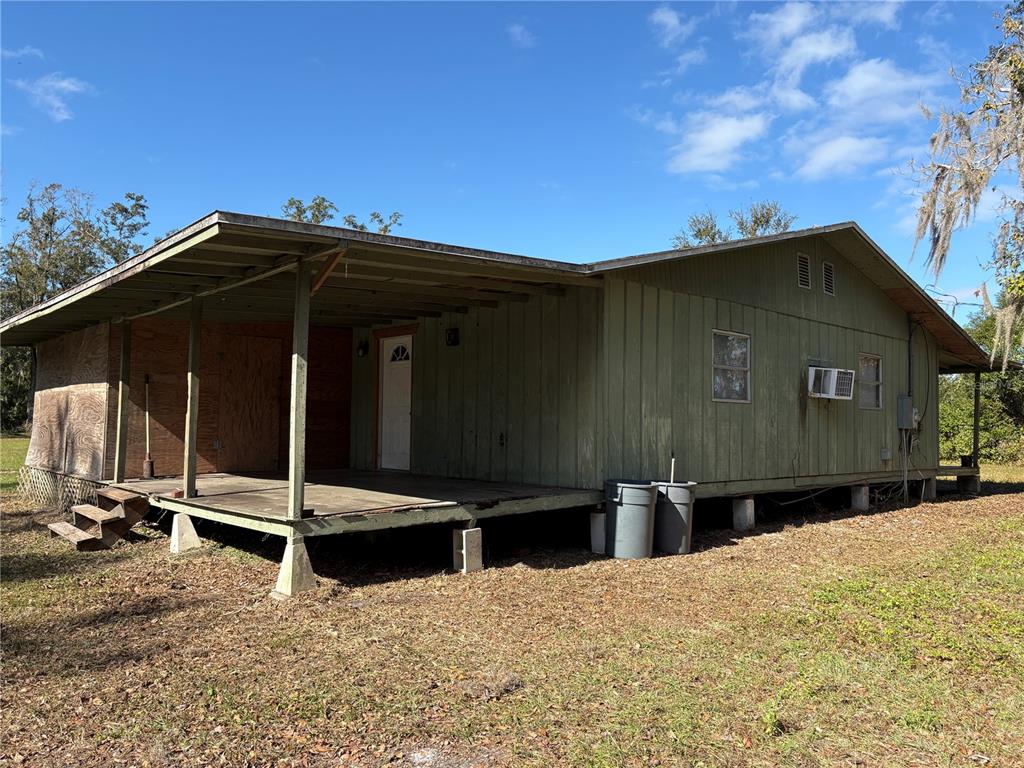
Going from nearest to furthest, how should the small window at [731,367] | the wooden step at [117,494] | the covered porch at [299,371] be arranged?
1. the covered porch at [299,371]
2. the wooden step at [117,494]
3. the small window at [731,367]

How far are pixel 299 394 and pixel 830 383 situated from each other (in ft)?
26.2

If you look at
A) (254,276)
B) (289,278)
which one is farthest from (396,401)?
(254,276)

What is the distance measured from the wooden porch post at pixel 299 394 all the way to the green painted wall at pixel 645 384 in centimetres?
322

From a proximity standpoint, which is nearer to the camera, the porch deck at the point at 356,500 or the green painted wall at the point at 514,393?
the porch deck at the point at 356,500

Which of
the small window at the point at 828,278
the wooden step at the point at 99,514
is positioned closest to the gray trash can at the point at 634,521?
the wooden step at the point at 99,514

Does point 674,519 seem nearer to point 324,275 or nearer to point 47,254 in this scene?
point 324,275

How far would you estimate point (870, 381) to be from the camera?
1213 centimetres

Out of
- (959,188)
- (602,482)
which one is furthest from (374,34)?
(959,188)

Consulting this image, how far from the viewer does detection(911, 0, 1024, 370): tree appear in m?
12.5

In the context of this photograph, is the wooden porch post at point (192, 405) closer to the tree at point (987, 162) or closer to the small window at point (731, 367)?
the small window at point (731, 367)

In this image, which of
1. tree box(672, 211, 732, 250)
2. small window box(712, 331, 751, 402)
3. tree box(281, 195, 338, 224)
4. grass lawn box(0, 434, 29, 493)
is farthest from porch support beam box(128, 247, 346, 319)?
tree box(672, 211, 732, 250)

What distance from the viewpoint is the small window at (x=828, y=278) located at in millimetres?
11047

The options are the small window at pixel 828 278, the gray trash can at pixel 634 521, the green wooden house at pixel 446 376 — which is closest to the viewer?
the green wooden house at pixel 446 376

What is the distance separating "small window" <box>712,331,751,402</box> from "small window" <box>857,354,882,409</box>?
10.9 ft
